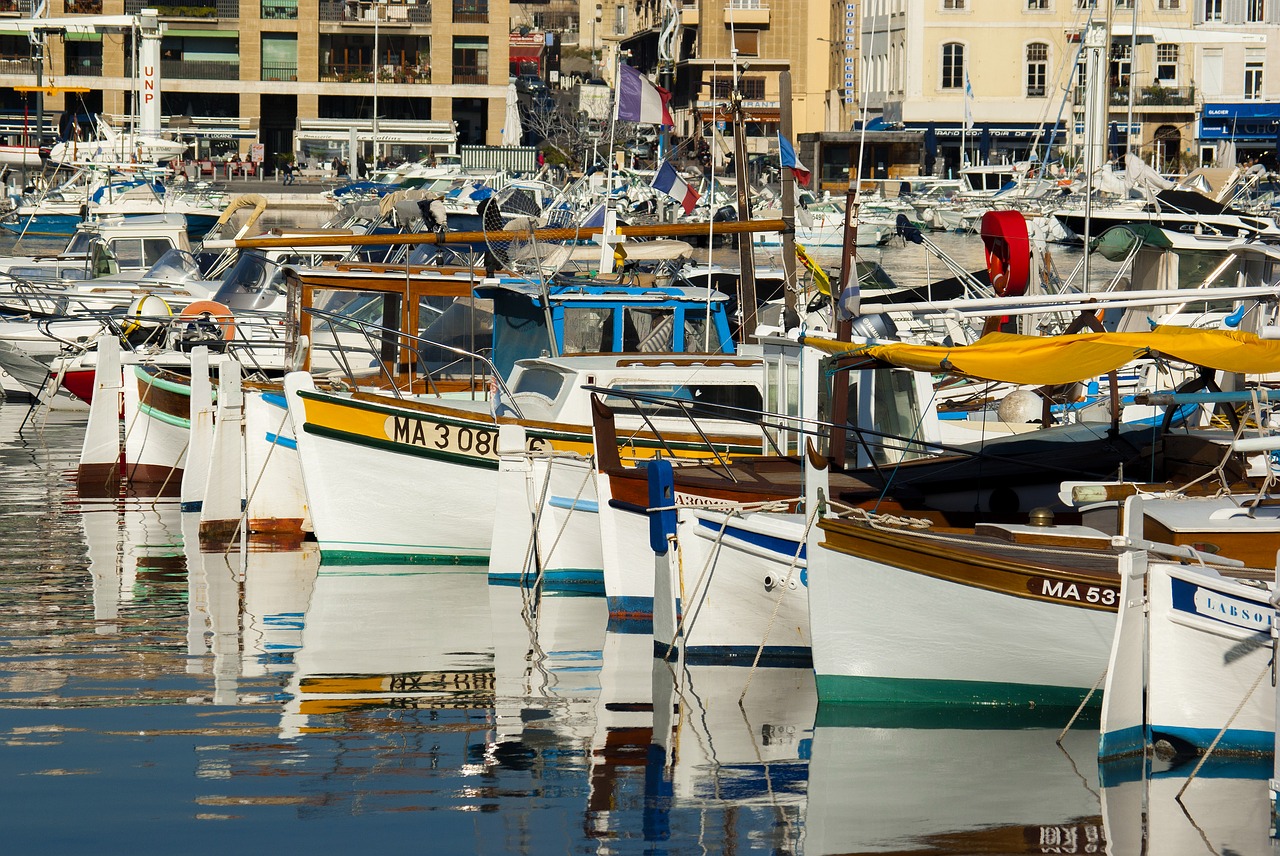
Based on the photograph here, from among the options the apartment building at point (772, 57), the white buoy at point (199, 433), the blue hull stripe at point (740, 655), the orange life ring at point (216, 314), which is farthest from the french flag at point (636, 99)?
the apartment building at point (772, 57)

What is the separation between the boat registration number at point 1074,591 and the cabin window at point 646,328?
343 inches

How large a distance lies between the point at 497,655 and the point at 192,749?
314cm

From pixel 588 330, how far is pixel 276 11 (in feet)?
242

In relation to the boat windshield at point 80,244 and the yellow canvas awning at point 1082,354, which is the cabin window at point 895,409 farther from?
the boat windshield at point 80,244

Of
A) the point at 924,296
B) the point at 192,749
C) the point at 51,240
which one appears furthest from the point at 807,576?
the point at 51,240

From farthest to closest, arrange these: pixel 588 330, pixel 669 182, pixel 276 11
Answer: pixel 276 11 → pixel 669 182 → pixel 588 330

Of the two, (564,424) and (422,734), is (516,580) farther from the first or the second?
(422,734)

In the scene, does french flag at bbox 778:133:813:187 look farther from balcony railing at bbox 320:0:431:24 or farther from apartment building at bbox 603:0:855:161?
apartment building at bbox 603:0:855:161

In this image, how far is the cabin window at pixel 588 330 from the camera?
62.3 ft

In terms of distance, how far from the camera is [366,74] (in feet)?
292

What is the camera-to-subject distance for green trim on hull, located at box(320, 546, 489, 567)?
56.7 ft

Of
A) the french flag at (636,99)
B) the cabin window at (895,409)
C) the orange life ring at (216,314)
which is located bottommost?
Answer: the cabin window at (895,409)

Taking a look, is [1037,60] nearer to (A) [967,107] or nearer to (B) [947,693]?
(A) [967,107]

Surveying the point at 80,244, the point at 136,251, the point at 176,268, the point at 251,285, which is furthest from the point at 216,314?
the point at 80,244
